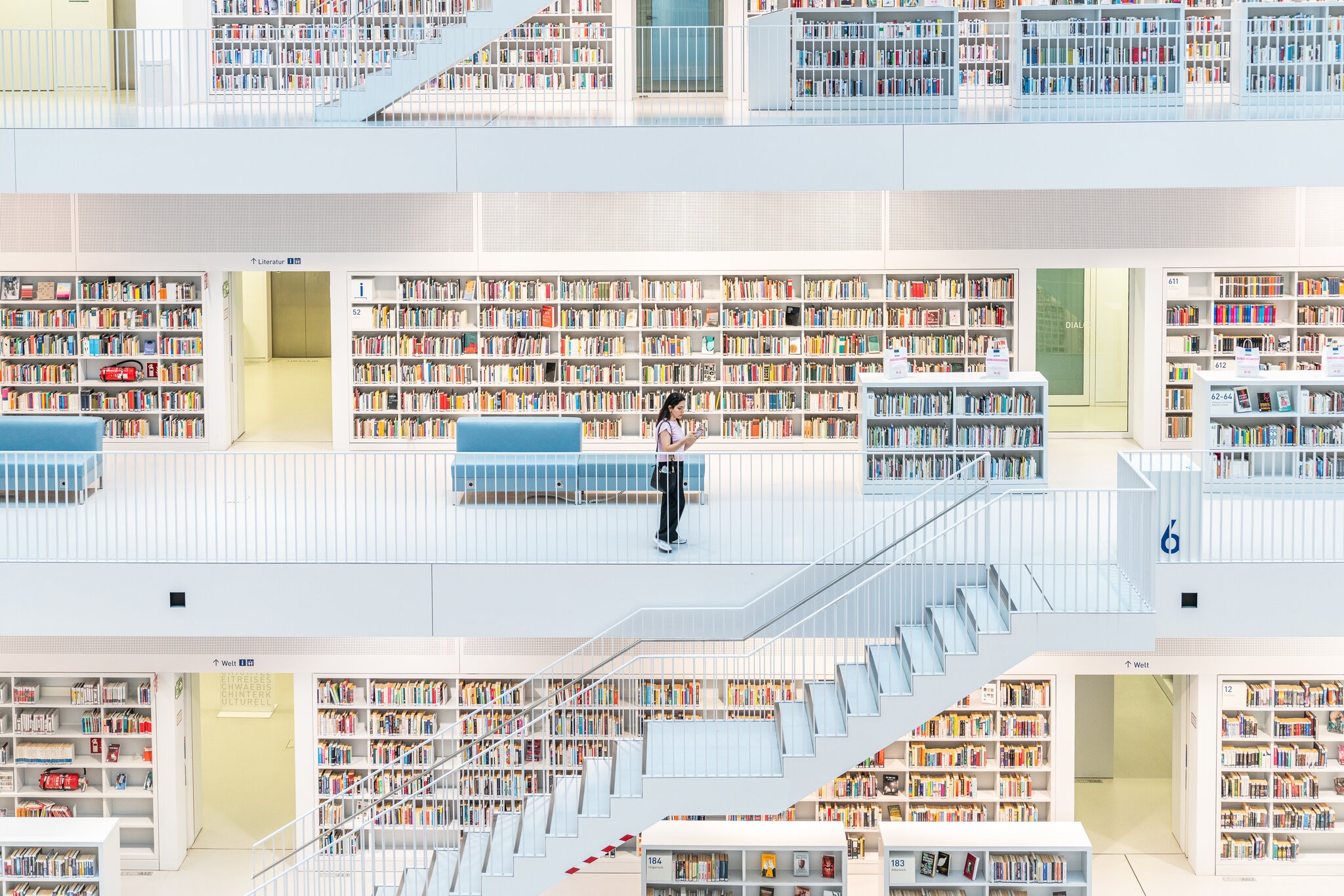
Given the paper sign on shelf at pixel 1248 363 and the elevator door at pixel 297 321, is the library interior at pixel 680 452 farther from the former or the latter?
the elevator door at pixel 297 321

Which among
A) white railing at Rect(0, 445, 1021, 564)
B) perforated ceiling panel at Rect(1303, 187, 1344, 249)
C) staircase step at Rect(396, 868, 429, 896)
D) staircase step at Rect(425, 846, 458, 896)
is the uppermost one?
perforated ceiling panel at Rect(1303, 187, 1344, 249)

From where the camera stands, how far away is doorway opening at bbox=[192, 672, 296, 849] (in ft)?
48.2

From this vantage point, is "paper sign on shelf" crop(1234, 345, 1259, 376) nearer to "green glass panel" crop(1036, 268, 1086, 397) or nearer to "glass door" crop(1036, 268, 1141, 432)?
"glass door" crop(1036, 268, 1141, 432)

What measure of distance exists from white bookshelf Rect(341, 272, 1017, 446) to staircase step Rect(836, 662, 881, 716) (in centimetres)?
429

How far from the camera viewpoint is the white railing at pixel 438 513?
1120 centimetres

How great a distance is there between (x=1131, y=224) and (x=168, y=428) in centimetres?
875

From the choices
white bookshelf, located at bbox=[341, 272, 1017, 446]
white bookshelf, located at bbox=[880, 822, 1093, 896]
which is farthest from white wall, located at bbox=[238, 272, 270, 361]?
white bookshelf, located at bbox=[880, 822, 1093, 896]

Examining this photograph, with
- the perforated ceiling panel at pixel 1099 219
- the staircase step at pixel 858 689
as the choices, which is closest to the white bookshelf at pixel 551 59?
the perforated ceiling panel at pixel 1099 219

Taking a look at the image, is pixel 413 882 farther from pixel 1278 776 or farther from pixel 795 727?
pixel 1278 776

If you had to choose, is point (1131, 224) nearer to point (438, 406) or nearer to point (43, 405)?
point (438, 406)

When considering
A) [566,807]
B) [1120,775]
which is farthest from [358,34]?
[1120,775]

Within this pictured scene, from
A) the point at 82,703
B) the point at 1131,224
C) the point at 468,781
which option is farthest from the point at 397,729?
the point at 1131,224

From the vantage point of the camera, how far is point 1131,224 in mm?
14617

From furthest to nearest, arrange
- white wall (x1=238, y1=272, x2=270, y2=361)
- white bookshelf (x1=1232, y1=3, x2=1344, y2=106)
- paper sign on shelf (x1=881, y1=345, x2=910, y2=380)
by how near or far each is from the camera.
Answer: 1. white wall (x1=238, y1=272, x2=270, y2=361)
2. white bookshelf (x1=1232, y1=3, x2=1344, y2=106)
3. paper sign on shelf (x1=881, y1=345, x2=910, y2=380)
